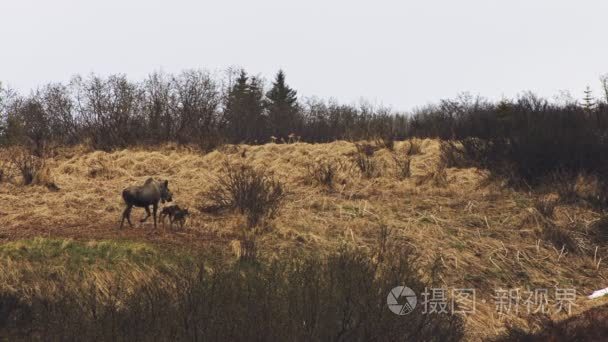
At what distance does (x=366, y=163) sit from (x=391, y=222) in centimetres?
318

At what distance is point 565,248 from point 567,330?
4364mm

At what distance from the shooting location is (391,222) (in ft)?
27.3

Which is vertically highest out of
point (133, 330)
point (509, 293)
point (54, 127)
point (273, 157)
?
point (54, 127)

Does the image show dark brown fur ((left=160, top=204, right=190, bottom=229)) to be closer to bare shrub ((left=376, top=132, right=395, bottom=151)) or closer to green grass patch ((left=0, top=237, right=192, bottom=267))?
green grass patch ((left=0, top=237, right=192, bottom=267))

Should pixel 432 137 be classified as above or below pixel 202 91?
below

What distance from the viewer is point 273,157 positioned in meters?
13.0

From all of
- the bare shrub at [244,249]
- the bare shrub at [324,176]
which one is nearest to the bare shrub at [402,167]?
the bare shrub at [324,176]

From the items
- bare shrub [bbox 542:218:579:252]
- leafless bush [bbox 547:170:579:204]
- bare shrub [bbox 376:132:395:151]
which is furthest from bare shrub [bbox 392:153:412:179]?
bare shrub [bbox 542:218:579:252]

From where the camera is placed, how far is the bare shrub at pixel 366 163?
11078mm

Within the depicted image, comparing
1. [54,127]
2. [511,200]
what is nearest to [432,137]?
[511,200]

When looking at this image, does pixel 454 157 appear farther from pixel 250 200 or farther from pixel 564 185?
pixel 250 200

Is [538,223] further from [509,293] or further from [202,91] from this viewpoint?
[202,91]

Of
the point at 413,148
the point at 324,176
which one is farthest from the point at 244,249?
the point at 413,148

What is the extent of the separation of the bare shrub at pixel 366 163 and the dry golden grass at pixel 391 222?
5.3 inches
